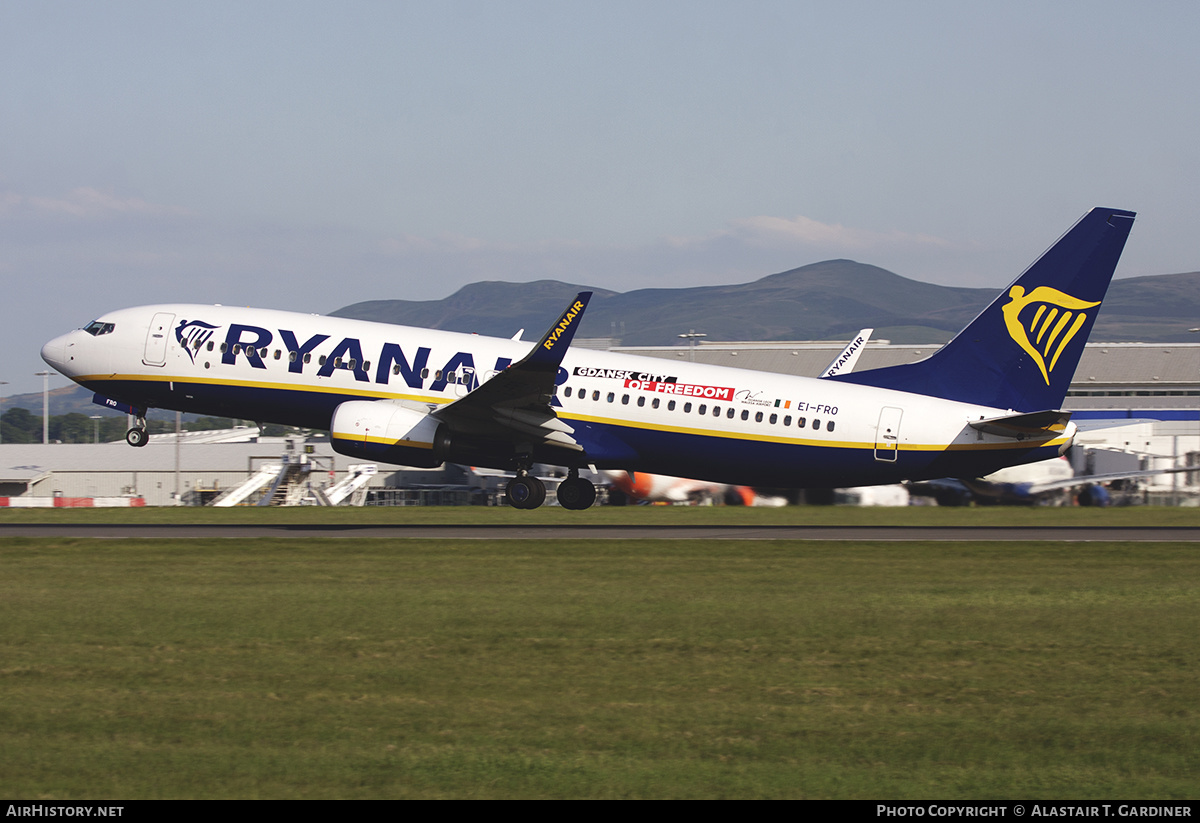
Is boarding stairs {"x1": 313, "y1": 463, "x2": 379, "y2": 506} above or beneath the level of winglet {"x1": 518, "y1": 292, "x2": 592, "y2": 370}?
beneath

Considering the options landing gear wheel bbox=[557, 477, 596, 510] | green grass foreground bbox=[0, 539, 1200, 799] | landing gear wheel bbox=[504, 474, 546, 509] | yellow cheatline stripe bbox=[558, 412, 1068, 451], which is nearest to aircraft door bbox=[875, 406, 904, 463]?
yellow cheatline stripe bbox=[558, 412, 1068, 451]

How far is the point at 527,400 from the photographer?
118 ft

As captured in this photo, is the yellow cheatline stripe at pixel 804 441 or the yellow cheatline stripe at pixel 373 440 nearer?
the yellow cheatline stripe at pixel 804 441

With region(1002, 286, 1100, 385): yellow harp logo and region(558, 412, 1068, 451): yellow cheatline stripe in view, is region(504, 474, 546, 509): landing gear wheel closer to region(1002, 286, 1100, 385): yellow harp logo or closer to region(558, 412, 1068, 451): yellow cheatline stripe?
region(558, 412, 1068, 451): yellow cheatline stripe

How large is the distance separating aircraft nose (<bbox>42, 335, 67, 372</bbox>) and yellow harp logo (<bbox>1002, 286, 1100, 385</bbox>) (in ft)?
102

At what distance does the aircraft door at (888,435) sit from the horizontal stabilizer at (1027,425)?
2.09m

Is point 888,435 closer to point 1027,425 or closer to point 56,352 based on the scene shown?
point 1027,425

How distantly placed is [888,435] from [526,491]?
1137cm

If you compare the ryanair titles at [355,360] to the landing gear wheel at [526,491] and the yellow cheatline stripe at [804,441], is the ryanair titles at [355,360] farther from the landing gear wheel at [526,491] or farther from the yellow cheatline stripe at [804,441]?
the landing gear wheel at [526,491]

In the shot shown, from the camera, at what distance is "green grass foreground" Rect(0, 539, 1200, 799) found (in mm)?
10789

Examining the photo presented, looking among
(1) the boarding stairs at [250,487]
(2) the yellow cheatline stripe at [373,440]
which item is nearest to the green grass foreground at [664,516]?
(2) the yellow cheatline stripe at [373,440]

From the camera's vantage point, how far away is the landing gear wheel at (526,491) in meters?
37.7
